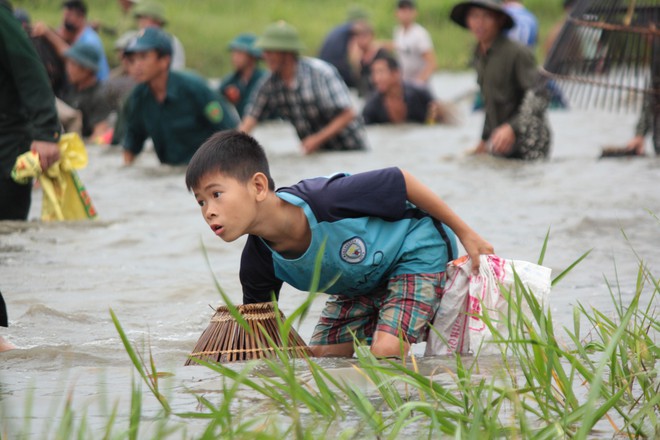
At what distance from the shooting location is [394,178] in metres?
3.91

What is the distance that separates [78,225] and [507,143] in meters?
3.66

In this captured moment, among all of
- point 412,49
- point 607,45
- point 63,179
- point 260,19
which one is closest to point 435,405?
point 63,179

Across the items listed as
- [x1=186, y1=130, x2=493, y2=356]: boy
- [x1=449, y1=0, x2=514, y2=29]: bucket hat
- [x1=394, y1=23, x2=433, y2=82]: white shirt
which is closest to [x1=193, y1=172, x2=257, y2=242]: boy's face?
[x1=186, y1=130, x2=493, y2=356]: boy

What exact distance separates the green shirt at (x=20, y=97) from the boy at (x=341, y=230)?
2.17 meters

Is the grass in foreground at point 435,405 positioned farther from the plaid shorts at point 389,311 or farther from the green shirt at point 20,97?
the green shirt at point 20,97

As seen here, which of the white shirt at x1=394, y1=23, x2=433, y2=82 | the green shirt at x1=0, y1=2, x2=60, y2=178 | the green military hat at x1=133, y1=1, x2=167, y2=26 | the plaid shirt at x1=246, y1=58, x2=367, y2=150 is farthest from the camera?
the white shirt at x1=394, y1=23, x2=433, y2=82

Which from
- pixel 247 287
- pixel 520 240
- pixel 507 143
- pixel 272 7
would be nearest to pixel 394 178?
pixel 247 287

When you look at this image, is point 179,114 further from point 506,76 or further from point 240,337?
point 240,337

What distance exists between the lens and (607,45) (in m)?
8.17

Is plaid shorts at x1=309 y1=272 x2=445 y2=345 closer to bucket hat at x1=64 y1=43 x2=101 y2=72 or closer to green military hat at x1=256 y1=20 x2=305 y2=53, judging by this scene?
green military hat at x1=256 y1=20 x2=305 y2=53

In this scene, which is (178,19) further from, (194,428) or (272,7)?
(194,428)

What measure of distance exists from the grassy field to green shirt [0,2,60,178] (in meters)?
15.7

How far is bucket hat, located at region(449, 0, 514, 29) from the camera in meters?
9.09

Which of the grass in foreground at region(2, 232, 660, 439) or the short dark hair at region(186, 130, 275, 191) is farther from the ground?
the short dark hair at region(186, 130, 275, 191)
